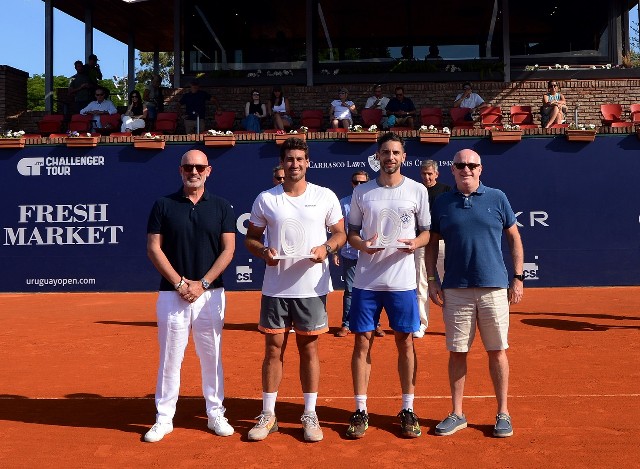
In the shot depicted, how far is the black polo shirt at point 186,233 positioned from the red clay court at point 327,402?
4.03ft

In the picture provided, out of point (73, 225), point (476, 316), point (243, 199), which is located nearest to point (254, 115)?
point (243, 199)

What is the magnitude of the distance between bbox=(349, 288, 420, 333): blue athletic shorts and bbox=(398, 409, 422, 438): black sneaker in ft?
1.97

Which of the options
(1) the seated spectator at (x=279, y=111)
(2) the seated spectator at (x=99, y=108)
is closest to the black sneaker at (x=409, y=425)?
(1) the seated spectator at (x=279, y=111)

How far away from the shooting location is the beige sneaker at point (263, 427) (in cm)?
546

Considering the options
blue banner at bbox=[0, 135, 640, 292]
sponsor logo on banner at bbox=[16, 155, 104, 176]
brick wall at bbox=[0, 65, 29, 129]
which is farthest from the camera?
brick wall at bbox=[0, 65, 29, 129]

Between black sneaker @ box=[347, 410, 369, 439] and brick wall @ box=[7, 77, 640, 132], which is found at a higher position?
brick wall @ box=[7, 77, 640, 132]

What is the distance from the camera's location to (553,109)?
17938 mm

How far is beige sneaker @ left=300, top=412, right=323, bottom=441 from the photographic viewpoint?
5422 millimetres

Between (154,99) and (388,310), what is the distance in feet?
52.3

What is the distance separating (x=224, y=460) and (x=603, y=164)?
1240 centimetres

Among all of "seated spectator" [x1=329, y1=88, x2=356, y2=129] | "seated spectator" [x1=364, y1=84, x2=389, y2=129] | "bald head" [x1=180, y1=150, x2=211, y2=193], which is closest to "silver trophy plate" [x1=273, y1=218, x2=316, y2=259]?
"bald head" [x1=180, y1=150, x2=211, y2=193]

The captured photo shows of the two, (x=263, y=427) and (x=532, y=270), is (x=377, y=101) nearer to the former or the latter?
(x=532, y=270)

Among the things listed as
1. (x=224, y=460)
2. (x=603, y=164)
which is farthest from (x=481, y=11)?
(x=224, y=460)

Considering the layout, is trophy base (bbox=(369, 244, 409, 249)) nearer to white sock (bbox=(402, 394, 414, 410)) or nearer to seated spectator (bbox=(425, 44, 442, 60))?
white sock (bbox=(402, 394, 414, 410))
